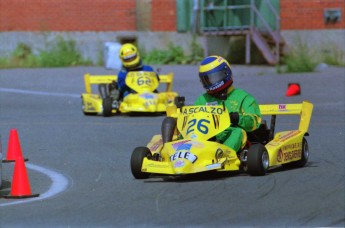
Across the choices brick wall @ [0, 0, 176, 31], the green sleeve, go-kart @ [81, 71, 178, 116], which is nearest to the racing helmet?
go-kart @ [81, 71, 178, 116]

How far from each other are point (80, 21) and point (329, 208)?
63.9 ft

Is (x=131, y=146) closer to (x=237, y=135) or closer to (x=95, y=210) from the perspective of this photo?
(x=237, y=135)

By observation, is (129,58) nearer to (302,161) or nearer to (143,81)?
(143,81)

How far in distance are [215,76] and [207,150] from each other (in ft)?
4.04

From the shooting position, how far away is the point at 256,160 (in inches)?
376

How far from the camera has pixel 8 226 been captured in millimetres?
7633

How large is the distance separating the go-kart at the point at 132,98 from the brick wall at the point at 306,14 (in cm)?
853

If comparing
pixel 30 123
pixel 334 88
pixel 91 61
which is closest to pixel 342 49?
pixel 334 88

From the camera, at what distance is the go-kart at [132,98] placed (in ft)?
54.6

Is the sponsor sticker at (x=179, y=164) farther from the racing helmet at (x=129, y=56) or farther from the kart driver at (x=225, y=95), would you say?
the racing helmet at (x=129, y=56)

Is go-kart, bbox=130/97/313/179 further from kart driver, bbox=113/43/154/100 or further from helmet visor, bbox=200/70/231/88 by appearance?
kart driver, bbox=113/43/154/100

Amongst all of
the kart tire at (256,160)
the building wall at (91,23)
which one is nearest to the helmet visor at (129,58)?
the kart tire at (256,160)

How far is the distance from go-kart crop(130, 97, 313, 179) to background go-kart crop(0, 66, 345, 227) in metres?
0.15

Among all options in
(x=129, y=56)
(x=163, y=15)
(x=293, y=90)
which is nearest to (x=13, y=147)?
(x=129, y=56)
